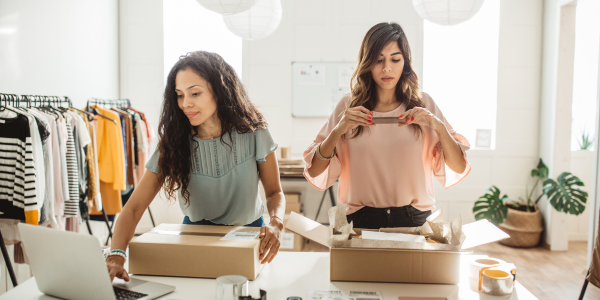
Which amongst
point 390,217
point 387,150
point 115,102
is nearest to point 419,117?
point 387,150

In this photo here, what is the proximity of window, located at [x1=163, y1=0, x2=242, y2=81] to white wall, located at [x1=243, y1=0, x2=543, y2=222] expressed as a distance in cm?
25

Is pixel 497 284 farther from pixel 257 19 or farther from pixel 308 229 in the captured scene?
pixel 257 19

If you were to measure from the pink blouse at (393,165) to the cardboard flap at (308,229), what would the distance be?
391 millimetres

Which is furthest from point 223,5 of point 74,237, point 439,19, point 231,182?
point 74,237

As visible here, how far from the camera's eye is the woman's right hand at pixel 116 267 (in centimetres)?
117

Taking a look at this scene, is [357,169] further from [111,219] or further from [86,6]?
[86,6]

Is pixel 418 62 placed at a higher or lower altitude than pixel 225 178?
higher

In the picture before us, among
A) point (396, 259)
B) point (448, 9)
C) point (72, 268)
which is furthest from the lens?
point (448, 9)

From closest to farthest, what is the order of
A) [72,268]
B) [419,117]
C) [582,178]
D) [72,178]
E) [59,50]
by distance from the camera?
1. [72,268]
2. [419,117]
3. [72,178]
4. [59,50]
5. [582,178]

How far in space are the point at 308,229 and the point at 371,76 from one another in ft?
2.50

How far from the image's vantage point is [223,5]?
175cm

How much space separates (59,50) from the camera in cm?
339

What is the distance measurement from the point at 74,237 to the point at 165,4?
4.14 m

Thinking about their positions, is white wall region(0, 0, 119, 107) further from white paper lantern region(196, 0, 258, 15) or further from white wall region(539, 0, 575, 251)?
white wall region(539, 0, 575, 251)
